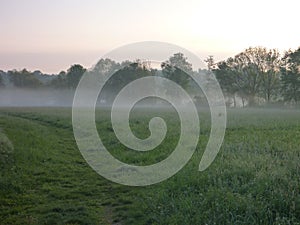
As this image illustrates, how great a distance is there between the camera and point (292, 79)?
220 feet

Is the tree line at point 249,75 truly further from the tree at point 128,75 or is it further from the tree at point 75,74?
the tree at point 75,74

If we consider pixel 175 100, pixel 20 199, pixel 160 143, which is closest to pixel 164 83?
pixel 175 100

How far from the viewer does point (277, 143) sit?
1470 cm

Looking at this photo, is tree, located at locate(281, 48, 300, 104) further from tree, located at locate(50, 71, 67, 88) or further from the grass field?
tree, located at locate(50, 71, 67, 88)

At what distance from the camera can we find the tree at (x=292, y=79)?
220 ft

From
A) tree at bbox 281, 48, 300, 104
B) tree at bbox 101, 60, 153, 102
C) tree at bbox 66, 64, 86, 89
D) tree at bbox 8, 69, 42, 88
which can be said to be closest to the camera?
tree at bbox 281, 48, 300, 104

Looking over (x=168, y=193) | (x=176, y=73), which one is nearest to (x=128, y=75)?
(x=176, y=73)

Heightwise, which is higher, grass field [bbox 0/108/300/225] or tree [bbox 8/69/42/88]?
tree [bbox 8/69/42/88]

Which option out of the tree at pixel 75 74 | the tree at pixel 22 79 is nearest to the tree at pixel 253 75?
the tree at pixel 75 74

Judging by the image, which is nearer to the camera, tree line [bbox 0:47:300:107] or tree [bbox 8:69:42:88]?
tree line [bbox 0:47:300:107]

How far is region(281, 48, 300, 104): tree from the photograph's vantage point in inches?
2635

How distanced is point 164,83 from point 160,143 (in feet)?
109

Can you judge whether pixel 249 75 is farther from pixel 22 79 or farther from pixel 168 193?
pixel 22 79

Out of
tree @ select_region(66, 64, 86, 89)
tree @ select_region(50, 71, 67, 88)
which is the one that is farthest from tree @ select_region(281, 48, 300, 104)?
tree @ select_region(50, 71, 67, 88)
